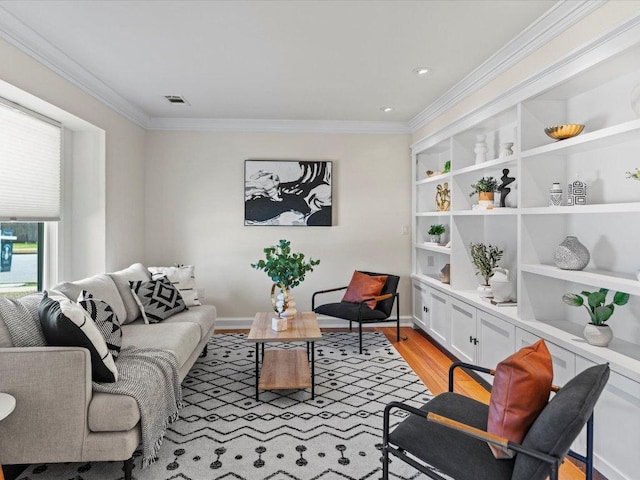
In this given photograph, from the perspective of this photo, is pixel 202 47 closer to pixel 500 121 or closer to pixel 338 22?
pixel 338 22

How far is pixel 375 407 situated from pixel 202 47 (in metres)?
2.90

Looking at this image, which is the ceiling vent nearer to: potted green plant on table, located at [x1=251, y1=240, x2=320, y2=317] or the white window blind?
the white window blind

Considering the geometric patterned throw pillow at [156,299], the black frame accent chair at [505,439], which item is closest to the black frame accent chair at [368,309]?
the geometric patterned throw pillow at [156,299]

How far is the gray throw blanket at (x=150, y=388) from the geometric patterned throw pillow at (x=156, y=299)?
0.86 meters

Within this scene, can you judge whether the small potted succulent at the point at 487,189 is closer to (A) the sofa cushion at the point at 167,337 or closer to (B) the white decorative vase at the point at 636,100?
(B) the white decorative vase at the point at 636,100

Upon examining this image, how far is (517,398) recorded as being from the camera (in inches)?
57.7

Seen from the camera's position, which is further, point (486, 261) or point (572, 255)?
point (486, 261)

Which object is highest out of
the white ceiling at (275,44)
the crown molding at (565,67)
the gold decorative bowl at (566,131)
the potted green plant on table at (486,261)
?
the white ceiling at (275,44)

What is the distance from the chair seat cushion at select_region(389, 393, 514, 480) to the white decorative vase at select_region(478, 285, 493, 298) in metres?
1.81

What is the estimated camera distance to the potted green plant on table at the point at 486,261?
363 cm

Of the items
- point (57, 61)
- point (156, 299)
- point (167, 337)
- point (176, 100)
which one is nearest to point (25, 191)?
point (57, 61)

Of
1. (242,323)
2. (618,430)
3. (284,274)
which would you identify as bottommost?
(242,323)

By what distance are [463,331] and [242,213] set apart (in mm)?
2938

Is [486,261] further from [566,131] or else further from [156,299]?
[156,299]
